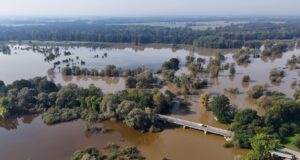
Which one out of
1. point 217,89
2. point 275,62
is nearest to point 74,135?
point 217,89

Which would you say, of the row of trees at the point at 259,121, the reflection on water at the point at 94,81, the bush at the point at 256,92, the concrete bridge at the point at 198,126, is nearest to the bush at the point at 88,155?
the concrete bridge at the point at 198,126

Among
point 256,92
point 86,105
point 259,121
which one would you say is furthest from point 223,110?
point 86,105

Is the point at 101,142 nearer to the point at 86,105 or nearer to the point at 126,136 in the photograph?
the point at 126,136

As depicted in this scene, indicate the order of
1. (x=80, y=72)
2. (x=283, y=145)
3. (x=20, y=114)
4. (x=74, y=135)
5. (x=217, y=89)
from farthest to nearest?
1. (x=80, y=72)
2. (x=217, y=89)
3. (x=20, y=114)
4. (x=74, y=135)
5. (x=283, y=145)

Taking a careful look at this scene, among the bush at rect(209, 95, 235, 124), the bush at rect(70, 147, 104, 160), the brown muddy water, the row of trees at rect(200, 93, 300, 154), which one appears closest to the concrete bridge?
the brown muddy water

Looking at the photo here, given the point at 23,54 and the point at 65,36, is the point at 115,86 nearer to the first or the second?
the point at 23,54

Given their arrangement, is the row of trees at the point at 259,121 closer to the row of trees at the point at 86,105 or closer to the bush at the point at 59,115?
the row of trees at the point at 86,105

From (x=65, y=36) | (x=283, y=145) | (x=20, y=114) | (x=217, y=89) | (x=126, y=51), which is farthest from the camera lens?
(x=65, y=36)

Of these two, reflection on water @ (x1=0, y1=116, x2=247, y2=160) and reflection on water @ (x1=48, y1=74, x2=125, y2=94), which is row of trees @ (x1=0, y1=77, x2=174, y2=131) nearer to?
reflection on water @ (x1=0, y1=116, x2=247, y2=160)
